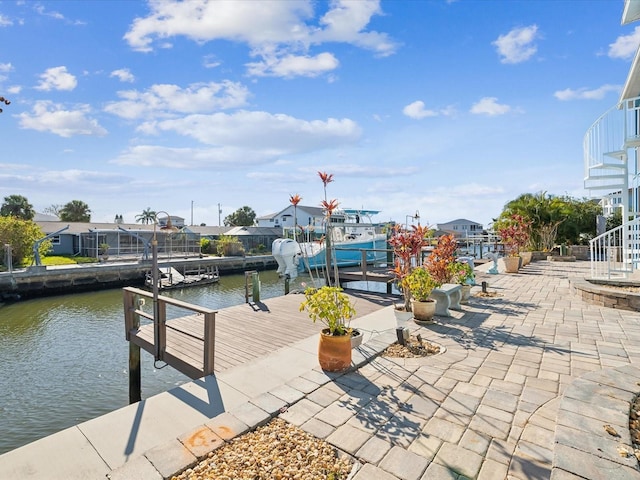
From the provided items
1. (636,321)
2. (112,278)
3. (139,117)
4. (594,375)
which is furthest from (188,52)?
(112,278)

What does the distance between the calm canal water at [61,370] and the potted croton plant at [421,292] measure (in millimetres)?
3914

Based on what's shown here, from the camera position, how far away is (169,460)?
2.18m

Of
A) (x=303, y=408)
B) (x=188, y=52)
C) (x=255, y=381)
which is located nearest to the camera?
(x=303, y=408)

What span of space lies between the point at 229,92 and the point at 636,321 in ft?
31.6

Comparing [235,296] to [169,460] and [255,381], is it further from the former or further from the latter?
[169,460]

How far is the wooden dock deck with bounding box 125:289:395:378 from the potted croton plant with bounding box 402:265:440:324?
179 cm

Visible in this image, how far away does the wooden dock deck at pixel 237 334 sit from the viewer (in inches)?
183

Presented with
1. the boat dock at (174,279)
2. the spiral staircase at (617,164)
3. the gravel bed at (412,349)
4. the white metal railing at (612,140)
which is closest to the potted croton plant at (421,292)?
the gravel bed at (412,349)

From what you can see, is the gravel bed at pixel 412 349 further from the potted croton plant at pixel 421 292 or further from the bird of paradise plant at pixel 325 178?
the bird of paradise plant at pixel 325 178

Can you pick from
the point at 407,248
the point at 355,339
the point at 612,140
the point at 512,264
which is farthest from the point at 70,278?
the point at 612,140

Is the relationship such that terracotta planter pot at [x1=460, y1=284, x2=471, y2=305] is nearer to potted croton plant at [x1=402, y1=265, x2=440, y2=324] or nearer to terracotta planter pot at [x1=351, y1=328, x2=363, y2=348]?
potted croton plant at [x1=402, y1=265, x2=440, y2=324]

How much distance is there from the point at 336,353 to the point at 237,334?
2.82 m

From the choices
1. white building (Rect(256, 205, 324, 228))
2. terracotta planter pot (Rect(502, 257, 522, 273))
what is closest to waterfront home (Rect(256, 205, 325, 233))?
white building (Rect(256, 205, 324, 228))

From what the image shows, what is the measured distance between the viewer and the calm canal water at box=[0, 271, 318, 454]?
5.41 metres
